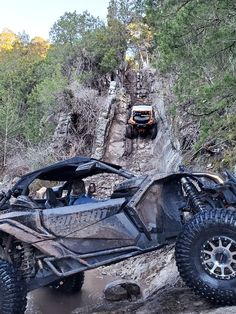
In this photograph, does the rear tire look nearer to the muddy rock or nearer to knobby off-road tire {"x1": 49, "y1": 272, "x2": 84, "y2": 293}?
knobby off-road tire {"x1": 49, "y1": 272, "x2": 84, "y2": 293}

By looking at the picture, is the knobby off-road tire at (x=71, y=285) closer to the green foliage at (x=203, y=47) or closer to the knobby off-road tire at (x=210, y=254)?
the knobby off-road tire at (x=210, y=254)

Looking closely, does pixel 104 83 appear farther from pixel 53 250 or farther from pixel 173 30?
pixel 53 250

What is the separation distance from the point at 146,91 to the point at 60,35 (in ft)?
32.0

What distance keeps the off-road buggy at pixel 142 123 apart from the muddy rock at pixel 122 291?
52.4 ft

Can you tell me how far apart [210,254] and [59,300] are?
131 inches

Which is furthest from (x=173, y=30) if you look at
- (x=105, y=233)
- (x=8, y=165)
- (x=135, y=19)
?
(x=135, y=19)

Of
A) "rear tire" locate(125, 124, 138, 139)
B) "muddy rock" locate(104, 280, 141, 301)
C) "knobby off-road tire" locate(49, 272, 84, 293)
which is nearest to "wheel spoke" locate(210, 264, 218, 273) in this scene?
"muddy rock" locate(104, 280, 141, 301)

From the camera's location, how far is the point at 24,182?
5.78m

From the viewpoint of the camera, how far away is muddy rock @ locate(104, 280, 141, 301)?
693 cm

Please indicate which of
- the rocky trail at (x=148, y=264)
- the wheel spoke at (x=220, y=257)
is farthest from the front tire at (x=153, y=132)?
the wheel spoke at (x=220, y=257)

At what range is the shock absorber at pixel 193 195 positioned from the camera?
5.38m

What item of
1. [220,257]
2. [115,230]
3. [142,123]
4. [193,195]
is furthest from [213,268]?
[142,123]

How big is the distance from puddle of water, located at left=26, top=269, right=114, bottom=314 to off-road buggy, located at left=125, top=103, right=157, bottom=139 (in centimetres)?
1494

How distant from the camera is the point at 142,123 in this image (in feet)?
74.4
